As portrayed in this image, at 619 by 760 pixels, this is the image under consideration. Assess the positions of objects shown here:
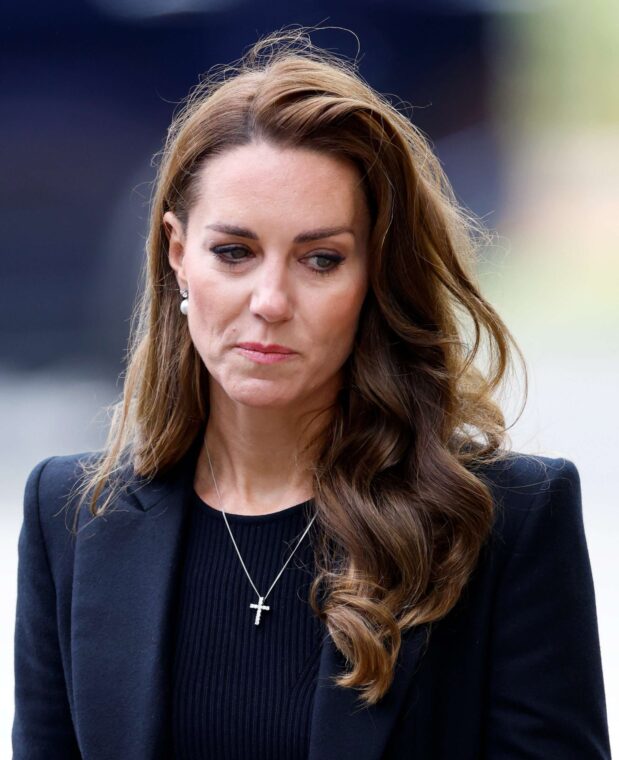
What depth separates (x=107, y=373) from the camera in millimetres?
3242

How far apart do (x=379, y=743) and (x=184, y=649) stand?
37 centimetres

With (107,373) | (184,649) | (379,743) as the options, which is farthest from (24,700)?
(107,373)

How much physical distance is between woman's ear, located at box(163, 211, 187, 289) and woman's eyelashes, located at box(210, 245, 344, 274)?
0.14m

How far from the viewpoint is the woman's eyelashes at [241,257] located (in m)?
1.73

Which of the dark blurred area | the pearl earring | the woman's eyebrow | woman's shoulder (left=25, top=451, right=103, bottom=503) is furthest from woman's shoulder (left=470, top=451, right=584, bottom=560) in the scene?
the dark blurred area

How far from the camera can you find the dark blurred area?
3.10 m

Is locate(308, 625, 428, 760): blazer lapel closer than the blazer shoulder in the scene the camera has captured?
Yes

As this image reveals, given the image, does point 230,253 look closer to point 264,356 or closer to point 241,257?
point 241,257

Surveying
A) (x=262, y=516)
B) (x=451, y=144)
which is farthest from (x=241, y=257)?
(x=451, y=144)

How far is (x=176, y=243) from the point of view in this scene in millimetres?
1895

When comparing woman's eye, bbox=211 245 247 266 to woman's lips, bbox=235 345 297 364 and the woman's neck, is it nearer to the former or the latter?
woman's lips, bbox=235 345 297 364

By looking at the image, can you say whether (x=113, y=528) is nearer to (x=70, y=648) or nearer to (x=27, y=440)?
(x=70, y=648)

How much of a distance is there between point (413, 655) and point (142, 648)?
432mm

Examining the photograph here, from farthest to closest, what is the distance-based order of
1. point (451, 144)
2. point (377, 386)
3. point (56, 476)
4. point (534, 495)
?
point (451, 144)
point (56, 476)
point (377, 386)
point (534, 495)
